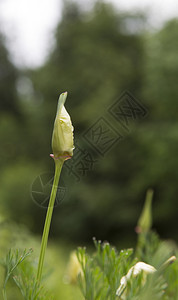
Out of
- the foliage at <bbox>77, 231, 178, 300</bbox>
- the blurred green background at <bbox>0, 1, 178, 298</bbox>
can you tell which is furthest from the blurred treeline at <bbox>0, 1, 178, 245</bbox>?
the foliage at <bbox>77, 231, 178, 300</bbox>

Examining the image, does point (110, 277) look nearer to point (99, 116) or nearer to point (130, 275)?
point (130, 275)

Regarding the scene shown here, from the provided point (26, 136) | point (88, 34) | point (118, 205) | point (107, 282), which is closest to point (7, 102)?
point (26, 136)

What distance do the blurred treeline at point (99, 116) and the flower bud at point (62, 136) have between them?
4.16 meters

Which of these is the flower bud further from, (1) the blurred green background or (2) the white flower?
(1) the blurred green background

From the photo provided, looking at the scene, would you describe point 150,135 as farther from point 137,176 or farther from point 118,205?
point 118,205

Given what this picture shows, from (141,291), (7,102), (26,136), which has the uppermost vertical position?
(7,102)

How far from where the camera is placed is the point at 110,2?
22.5 ft

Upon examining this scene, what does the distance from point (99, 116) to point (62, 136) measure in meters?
4.73

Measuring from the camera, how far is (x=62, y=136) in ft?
0.69

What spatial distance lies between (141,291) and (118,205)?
5.55m

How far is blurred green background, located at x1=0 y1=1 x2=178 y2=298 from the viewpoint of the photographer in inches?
206

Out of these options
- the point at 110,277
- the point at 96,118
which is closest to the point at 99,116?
the point at 96,118

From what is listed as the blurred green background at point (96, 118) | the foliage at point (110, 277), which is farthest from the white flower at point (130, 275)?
the blurred green background at point (96, 118)

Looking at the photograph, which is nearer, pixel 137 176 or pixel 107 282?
pixel 107 282
